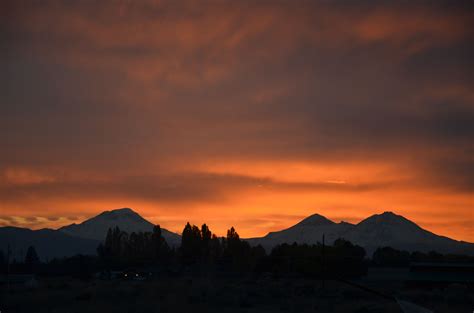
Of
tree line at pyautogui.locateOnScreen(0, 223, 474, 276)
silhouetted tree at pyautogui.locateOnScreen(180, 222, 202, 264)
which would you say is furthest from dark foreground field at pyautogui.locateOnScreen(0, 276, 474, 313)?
silhouetted tree at pyautogui.locateOnScreen(180, 222, 202, 264)

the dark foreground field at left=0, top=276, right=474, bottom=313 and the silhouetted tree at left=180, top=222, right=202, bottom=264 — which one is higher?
the silhouetted tree at left=180, top=222, right=202, bottom=264

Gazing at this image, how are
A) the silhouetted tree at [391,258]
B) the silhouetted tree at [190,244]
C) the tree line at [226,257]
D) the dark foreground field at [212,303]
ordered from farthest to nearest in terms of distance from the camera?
the silhouetted tree at [190,244] → the silhouetted tree at [391,258] → the tree line at [226,257] → the dark foreground field at [212,303]

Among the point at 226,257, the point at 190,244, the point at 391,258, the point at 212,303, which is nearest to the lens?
the point at 212,303

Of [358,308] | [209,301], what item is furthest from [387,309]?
[209,301]

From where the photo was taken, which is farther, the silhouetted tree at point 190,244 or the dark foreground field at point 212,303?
the silhouetted tree at point 190,244

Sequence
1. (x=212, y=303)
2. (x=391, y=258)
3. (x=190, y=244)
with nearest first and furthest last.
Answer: (x=212, y=303) → (x=391, y=258) → (x=190, y=244)

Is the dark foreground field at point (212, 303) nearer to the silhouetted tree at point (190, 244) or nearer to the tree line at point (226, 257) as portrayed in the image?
the tree line at point (226, 257)

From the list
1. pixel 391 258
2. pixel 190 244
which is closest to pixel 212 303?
pixel 391 258

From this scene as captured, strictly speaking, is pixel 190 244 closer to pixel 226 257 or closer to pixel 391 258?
pixel 226 257

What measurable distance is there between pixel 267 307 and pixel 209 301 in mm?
4504

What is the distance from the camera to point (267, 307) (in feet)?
133

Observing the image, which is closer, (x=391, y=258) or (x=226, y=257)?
(x=391, y=258)

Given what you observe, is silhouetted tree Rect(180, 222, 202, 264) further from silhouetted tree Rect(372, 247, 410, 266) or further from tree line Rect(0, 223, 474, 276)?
silhouetted tree Rect(372, 247, 410, 266)

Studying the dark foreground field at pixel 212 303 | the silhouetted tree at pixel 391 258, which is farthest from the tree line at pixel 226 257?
the dark foreground field at pixel 212 303
